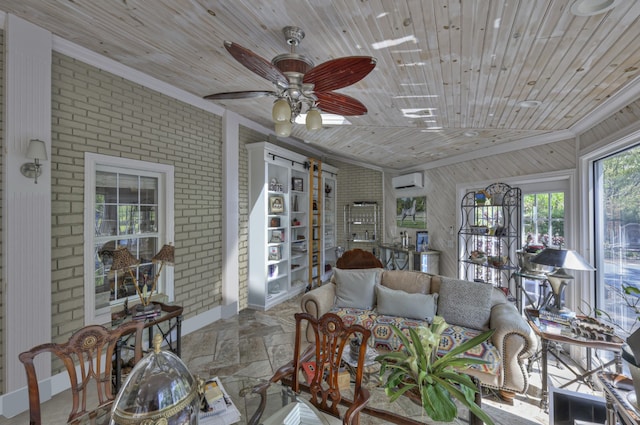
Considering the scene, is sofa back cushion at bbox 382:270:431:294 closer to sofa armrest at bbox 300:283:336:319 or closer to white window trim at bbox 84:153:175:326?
sofa armrest at bbox 300:283:336:319

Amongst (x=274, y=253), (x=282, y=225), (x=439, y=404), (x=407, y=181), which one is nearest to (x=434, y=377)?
(x=439, y=404)

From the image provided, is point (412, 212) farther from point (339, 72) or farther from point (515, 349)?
point (339, 72)

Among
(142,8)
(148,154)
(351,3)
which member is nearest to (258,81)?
(142,8)

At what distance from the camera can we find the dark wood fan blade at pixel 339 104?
1898 millimetres

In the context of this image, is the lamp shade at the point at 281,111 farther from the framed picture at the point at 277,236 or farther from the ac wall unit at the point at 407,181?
the ac wall unit at the point at 407,181

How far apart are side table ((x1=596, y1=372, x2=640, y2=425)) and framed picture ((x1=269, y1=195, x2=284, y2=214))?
13.2 ft

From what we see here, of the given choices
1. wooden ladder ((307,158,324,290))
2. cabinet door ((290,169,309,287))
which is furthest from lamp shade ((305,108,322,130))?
wooden ladder ((307,158,324,290))

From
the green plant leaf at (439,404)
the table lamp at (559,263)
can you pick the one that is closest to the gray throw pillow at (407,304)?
the table lamp at (559,263)

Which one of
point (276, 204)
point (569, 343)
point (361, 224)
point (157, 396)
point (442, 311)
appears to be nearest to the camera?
point (157, 396)

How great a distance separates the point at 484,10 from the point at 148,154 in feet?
10.4

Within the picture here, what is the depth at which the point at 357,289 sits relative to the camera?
3322 mm

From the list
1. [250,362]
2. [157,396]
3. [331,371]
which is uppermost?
[157,396]

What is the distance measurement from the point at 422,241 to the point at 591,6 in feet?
14.5

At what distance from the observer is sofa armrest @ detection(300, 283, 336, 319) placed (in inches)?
122
